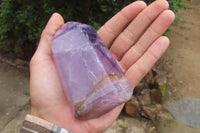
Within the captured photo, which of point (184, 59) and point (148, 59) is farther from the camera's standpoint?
point (184, 59)

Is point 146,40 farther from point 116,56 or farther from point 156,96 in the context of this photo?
point 156,96

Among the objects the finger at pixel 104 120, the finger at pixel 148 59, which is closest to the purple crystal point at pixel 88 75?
the finger at pixel 104 120

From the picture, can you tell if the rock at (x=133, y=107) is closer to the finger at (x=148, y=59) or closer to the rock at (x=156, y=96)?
the rock at (x=156, y=96)

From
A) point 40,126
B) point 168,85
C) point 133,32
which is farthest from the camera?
point 168,85

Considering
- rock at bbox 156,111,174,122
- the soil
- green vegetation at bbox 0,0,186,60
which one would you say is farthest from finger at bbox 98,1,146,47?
the soil

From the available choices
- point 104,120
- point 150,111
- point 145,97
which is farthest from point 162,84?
point 104,120

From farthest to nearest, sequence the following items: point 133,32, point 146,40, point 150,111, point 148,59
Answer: point 150,111 < point 133,32 < point 146,40 < point 148,59

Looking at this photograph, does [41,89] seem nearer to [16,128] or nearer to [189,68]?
[16,128]
